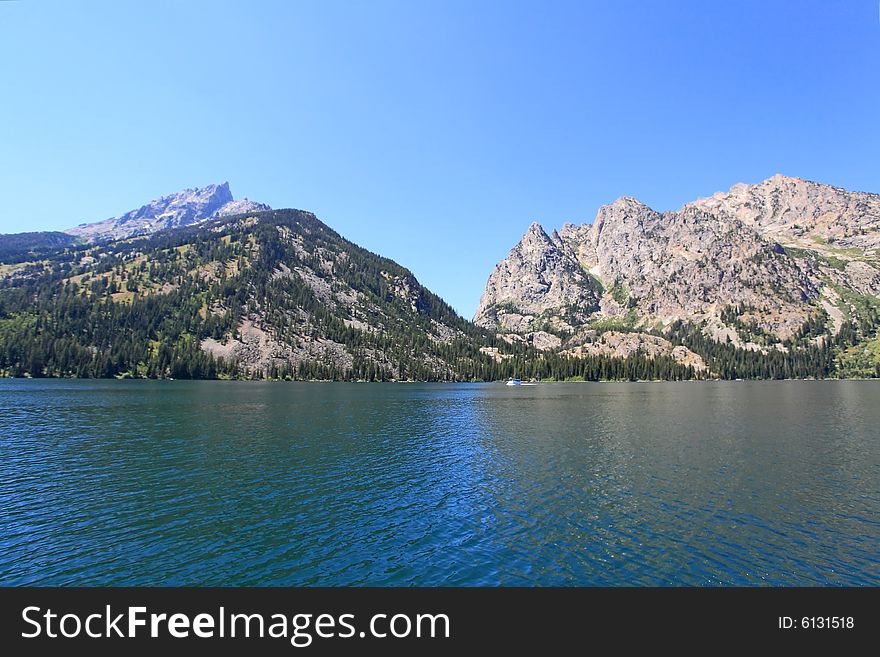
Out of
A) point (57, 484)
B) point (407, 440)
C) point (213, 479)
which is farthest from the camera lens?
point (407, 440)

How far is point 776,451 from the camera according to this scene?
68.8 meters

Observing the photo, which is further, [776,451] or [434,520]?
[776,451]

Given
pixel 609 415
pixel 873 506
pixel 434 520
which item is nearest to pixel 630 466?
pixel 873 506

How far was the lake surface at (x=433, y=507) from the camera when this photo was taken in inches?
1144

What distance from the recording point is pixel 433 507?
1660 inches

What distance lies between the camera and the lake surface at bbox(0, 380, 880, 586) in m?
29.0

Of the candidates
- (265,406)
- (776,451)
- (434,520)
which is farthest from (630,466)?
(265,406)
